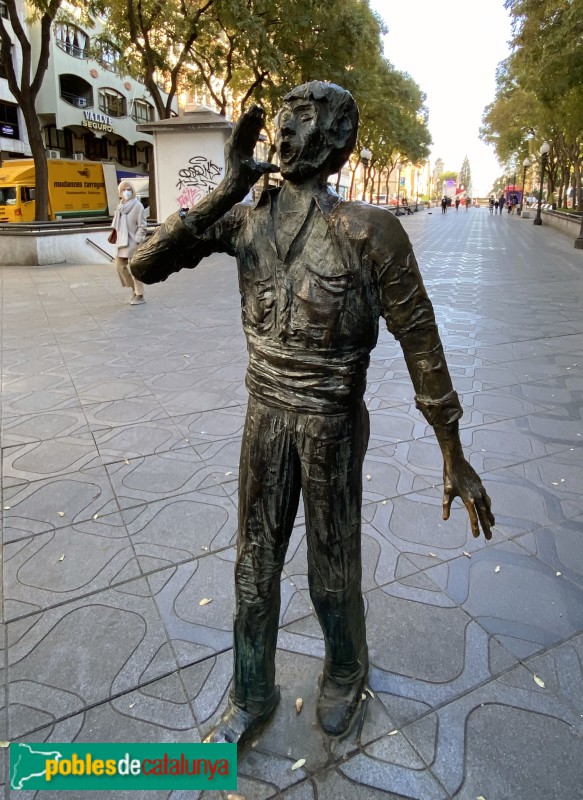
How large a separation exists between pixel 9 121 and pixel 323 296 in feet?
113

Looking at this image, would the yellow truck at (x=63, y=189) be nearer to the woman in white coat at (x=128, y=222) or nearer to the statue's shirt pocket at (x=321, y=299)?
the woman in white coat at (x=128, y=222)

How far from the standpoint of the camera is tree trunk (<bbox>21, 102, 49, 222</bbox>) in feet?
49.5

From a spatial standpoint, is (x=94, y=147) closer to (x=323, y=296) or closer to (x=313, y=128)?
(x=313, y=128)

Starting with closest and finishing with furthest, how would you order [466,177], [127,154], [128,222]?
[128,222]
[127,154]
[466,177]

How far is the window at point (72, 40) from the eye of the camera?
3256cm

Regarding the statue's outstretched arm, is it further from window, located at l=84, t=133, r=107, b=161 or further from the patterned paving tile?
window, located at l=84, t=133, r=107, b=161

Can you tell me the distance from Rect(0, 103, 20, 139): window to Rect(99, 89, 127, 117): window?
292 inches

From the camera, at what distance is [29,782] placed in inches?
77.2

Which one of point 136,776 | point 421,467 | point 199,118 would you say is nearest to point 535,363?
point 421,467

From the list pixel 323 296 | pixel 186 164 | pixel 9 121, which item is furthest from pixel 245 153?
pixel 9 121

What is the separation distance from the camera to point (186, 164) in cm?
1537

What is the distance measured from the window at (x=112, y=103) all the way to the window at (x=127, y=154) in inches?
120

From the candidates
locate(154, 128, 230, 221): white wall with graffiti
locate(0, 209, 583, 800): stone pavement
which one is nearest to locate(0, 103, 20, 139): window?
locate(154, 128, 230, 221): white wall with graffiti

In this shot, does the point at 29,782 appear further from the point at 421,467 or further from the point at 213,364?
the point at 213,364
